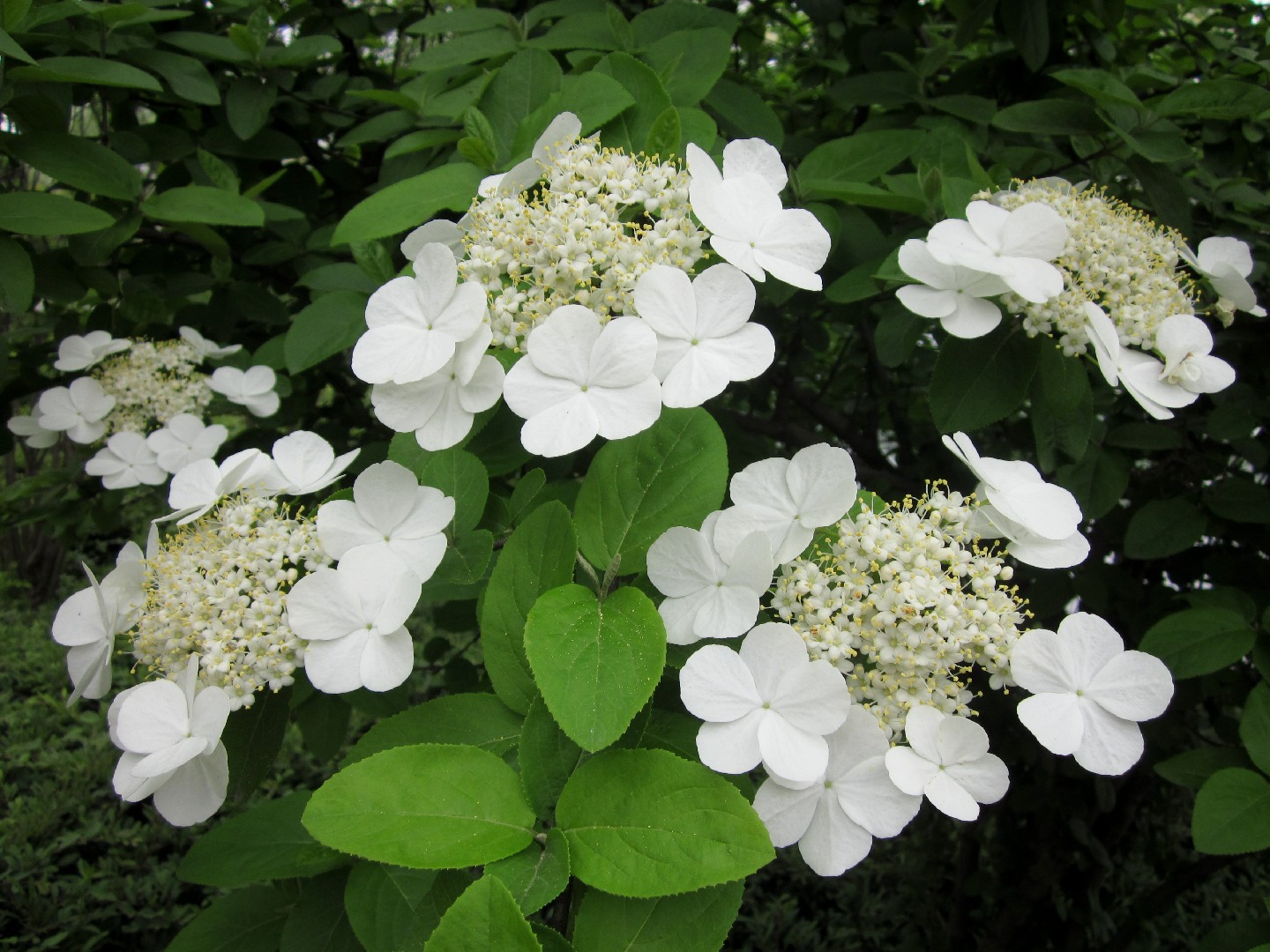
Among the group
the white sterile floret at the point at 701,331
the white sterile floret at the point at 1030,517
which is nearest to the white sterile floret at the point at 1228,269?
the white sterile floret at the point at 1030,517

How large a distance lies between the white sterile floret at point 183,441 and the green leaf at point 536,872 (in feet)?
4.86

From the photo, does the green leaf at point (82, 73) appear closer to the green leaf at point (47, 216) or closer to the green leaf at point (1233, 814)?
the green leaf at point (47, 216)

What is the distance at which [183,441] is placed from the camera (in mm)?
2102

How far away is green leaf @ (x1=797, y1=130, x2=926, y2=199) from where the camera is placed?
5.68 feet

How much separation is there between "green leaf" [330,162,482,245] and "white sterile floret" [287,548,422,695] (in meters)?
0.61

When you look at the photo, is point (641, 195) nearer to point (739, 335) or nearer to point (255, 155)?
point (739, 335)

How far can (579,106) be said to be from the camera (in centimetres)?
140

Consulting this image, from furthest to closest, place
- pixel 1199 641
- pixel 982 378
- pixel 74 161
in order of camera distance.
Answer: pixel 74 161 < pixel 1199 641 < pixel 982 378

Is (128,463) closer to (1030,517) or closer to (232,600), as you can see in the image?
(232,600)

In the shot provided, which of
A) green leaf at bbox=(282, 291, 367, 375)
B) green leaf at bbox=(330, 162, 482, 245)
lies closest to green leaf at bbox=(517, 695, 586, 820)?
green leaf at bbox=(330, 162, 482, 245)

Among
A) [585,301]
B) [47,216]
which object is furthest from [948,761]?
[47,216]

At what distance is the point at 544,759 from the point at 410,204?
3.03 feet

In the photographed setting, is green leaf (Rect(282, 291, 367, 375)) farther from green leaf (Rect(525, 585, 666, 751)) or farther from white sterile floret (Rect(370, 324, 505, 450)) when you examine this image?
green leaf (Rect(525, 585, 666, 751))

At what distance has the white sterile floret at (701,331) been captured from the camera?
1.09 meters
